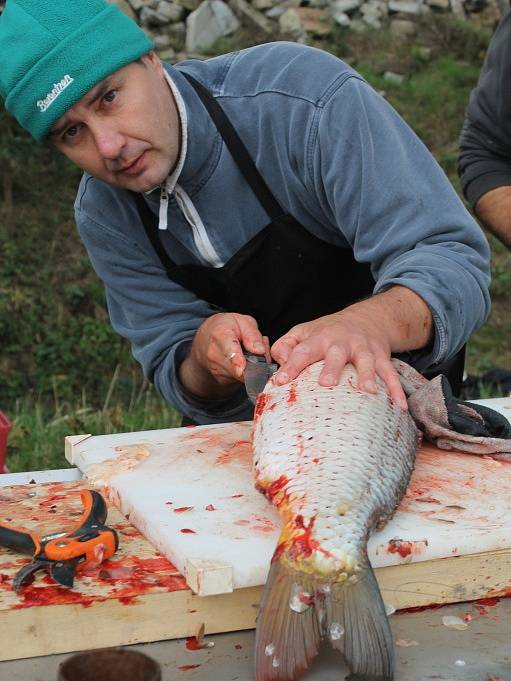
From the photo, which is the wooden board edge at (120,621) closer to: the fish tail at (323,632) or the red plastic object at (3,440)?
the fish tail at (323,632)

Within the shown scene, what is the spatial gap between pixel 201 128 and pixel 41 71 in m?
0.50

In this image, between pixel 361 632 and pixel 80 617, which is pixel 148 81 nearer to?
pixel 80 617

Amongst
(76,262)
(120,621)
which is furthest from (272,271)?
(76,262)

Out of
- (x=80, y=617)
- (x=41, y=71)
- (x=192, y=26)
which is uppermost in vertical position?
(x=41, y=71)

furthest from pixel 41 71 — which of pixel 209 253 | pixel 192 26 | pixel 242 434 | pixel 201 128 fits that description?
pixel 192 26

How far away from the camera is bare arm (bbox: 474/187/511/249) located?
4762mm

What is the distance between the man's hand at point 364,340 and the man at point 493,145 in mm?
2388

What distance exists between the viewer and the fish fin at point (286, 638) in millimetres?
1600

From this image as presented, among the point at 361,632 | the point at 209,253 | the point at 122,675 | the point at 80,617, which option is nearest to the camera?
the point at 122,675

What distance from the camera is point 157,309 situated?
344cm

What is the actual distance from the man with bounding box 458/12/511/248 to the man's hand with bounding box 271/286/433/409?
2.39 meters

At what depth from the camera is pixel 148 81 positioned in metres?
2.85

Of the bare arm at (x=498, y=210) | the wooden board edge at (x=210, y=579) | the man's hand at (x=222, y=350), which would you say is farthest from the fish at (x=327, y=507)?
the bare arm at (x=498, y=210)

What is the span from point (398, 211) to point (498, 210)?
2.17 metres
